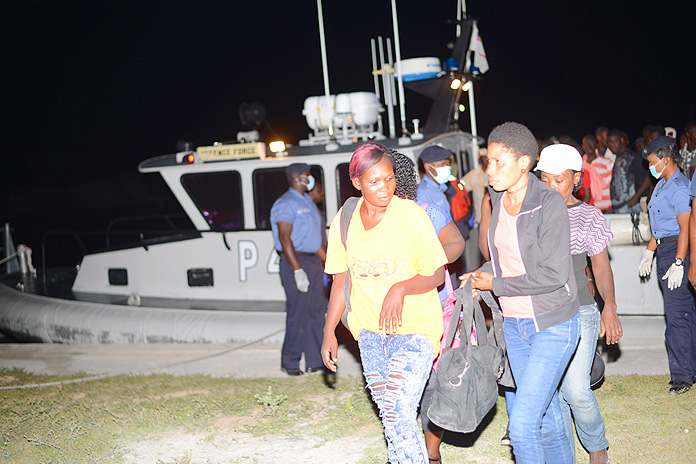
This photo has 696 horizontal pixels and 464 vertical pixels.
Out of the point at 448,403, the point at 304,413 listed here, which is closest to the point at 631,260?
the point at 304,413

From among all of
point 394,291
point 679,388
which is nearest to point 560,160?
point 394,291

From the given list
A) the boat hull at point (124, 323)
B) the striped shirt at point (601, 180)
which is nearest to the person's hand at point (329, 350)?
the boat hull at point (124, 323)

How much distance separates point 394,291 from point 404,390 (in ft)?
1.47

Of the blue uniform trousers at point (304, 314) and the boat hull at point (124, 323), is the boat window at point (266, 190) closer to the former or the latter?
the boat hull at point (124, 323)

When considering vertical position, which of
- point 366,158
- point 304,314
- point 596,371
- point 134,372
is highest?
point 366,158

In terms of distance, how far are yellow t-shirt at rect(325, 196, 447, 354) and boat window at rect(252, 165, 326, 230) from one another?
451cm

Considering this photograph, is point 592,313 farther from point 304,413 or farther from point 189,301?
point 189,301

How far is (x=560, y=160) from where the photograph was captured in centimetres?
351

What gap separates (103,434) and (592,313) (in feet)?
11.0

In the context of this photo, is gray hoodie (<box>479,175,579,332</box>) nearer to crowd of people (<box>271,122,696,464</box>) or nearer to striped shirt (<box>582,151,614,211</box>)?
crowd of people (<box>271,122,696,464</box>)

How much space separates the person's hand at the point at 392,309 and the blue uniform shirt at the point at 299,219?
9.25ft

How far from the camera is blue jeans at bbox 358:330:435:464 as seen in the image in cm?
306

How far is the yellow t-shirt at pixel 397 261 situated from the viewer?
10.2ft

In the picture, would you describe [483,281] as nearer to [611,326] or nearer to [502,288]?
[502,288]
